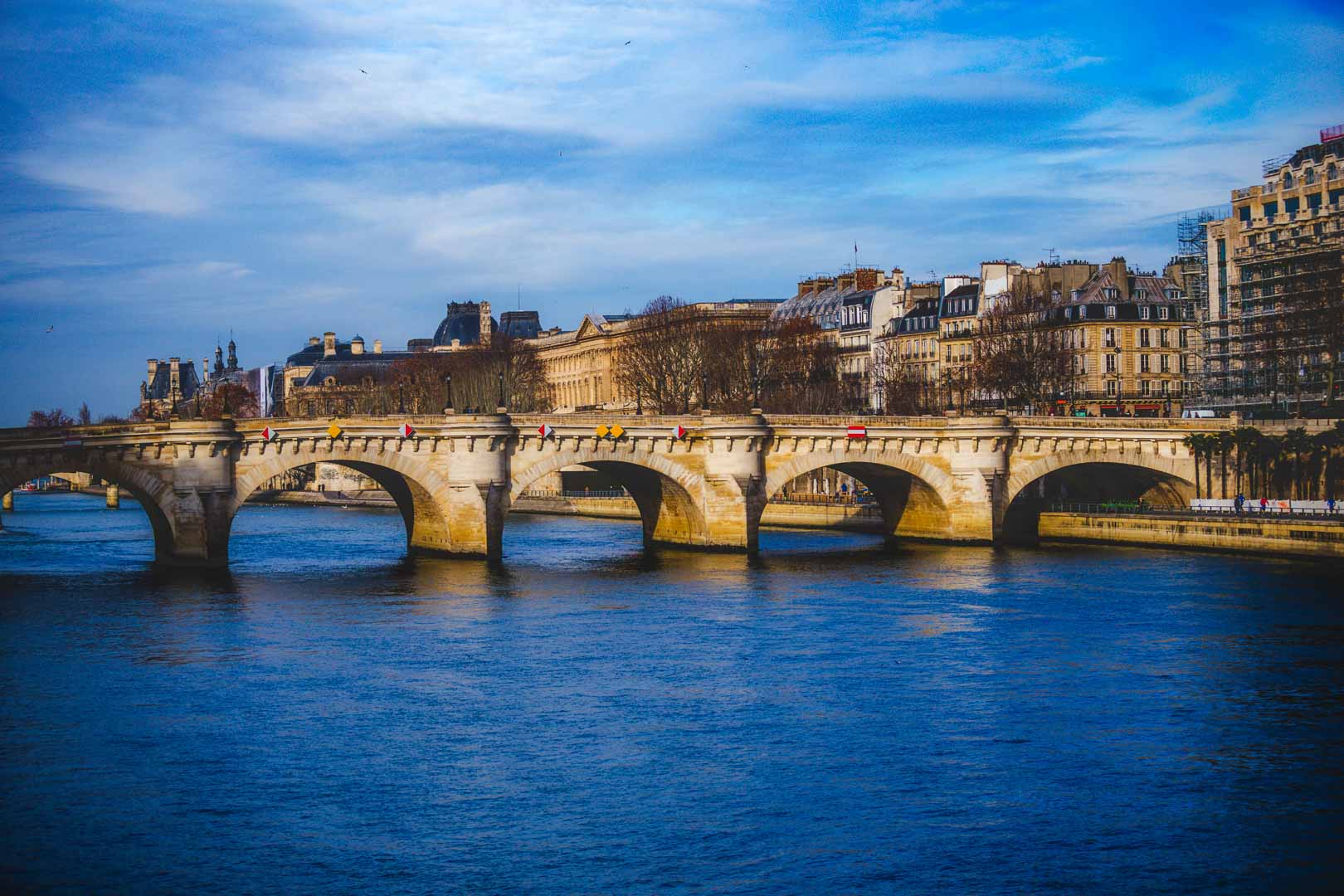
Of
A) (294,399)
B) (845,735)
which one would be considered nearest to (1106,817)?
(845,735)

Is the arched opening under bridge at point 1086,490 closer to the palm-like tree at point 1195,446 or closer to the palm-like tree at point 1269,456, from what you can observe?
the palm-like tree at point 1195,446

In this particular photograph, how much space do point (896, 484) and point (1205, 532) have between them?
1271 cm

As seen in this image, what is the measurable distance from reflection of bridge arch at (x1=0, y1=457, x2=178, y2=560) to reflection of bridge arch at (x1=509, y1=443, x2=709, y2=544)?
433 inches

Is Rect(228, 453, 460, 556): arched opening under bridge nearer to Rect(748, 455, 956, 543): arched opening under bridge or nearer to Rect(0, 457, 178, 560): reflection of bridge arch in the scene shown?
Rect(0, 457, 178, 560): reflection of bridge arch

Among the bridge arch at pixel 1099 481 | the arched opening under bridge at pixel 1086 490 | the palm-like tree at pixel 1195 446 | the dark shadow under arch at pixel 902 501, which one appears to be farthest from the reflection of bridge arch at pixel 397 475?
the palm-like tree at pixel 1195 446

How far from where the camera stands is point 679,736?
1166 inches

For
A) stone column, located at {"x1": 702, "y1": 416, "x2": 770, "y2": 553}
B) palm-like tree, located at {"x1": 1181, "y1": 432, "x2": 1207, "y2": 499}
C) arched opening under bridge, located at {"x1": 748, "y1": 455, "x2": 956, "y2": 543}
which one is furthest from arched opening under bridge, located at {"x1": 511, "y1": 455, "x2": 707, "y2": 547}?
palm-like tree, located at {"x1": 1181, "y1": 432, "x2": 1207, "y2": 499}

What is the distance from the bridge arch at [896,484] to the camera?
62.6 meters

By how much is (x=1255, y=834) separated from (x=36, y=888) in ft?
52.1

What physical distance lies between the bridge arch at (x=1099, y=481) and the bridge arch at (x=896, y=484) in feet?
7.87

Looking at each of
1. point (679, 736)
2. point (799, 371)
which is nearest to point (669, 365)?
point (799, 371)

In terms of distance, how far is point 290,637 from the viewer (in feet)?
133

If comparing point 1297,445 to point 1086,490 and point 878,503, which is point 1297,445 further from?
point 878,503

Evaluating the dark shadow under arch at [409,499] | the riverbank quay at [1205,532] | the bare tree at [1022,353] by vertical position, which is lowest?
the riverbank quay at [1205,532]
